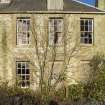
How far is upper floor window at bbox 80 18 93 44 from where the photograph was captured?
34.7 meters

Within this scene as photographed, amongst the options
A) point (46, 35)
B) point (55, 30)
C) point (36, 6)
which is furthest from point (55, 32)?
point (36, 6)

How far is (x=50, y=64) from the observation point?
33656mm

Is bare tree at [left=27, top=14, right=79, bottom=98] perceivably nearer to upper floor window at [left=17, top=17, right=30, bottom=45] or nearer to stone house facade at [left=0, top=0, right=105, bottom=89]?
stone house facade at [left=0, top=0, right=105, bottom=89]

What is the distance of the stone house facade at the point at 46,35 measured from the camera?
112 ft

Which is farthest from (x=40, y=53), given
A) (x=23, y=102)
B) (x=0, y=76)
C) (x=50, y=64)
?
(x=23, y=102)

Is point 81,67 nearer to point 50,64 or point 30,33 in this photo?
point 50,64

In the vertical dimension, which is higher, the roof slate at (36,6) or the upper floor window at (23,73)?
the roof slate at (36,6)

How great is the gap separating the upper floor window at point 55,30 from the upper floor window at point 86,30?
1583 millimetres

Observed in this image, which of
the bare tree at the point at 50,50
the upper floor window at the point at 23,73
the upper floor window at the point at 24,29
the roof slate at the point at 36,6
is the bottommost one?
A: the upper floor window at the point at 23,73

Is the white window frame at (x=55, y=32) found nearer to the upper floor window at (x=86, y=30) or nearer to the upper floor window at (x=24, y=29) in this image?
the upper floor window at (x=86, y=30)

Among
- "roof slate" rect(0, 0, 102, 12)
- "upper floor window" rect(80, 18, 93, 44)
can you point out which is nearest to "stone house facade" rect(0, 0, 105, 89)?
"upper floor window" rect(80, 18, 93, 44)

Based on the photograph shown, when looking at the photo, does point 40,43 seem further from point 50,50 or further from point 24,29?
point 24,29

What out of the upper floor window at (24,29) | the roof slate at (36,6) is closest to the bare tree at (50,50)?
the upper floor window at (24,29)

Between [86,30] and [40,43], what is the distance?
3604 millimetres
